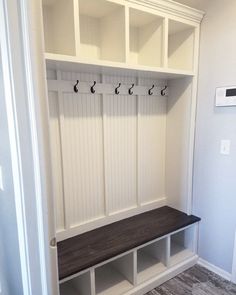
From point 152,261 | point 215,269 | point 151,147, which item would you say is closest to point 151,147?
point 151,147

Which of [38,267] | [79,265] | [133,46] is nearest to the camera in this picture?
[38,267]

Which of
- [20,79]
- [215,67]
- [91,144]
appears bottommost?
[91,144]

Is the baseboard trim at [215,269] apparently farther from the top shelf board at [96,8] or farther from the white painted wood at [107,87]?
the top shelf board at [96,8]

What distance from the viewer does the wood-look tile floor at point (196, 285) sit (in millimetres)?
1956

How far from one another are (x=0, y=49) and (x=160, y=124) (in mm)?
1837

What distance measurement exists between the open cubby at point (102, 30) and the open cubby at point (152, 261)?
170cm

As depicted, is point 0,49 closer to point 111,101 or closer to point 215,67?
point 111,101

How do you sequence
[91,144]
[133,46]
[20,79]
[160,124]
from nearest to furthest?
[20,79]
[91,144]
[133,46]
[160,124]

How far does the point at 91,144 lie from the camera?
196 cm

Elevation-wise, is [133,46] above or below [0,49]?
above

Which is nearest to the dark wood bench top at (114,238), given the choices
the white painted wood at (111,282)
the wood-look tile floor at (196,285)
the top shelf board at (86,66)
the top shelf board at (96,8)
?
the white painted wood at (111,282)

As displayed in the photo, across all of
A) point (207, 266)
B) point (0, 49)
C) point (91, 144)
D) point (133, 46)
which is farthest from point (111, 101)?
point (207, 266)

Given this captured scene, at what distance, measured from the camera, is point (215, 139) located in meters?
2.08

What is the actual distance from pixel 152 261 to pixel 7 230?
1.59 m
